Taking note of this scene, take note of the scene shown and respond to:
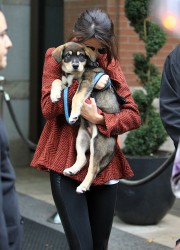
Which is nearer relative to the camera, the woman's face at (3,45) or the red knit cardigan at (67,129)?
the woman's face at (3,45)

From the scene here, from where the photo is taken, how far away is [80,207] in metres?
4.18

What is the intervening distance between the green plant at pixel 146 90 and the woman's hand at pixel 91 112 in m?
2.70

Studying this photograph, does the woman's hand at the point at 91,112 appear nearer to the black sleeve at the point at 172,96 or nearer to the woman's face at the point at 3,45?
the black sleeve at the point at 172,96

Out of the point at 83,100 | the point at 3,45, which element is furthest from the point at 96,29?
the point at 3,45

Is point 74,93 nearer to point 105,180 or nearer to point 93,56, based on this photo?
point 93,56

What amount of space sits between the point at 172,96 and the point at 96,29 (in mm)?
604

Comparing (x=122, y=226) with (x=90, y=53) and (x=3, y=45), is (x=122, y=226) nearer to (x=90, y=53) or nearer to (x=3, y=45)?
(x=90, y=53)

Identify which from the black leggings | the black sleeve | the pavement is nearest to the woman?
the black leggings

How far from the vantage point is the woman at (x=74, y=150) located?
4.15 metres

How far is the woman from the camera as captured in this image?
415 centimetres

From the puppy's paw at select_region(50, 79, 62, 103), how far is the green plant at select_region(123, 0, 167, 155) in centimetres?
278

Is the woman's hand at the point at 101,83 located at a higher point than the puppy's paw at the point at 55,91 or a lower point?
higher

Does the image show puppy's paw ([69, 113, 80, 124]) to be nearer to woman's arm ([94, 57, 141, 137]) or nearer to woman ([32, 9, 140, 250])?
woman ([32, 9, 140, 250])

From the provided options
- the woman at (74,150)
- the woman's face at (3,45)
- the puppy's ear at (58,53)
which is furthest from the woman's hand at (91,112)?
the woman's face at (3,45)
